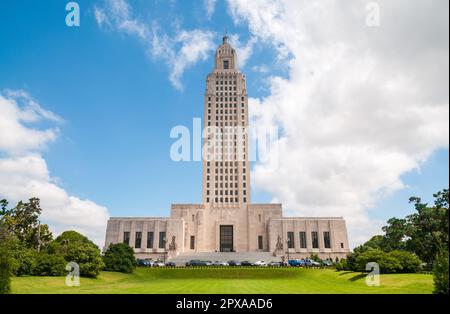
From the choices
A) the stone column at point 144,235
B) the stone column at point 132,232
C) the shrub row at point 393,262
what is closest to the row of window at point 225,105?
the stone column at point 144,235

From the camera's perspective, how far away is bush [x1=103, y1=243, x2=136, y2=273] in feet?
144

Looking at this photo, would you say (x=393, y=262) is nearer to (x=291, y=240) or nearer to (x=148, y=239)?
(x=291, y=240)

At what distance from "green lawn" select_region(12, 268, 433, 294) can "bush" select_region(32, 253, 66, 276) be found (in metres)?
1.73

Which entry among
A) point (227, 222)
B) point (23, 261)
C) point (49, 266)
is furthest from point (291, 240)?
point (23, 261)

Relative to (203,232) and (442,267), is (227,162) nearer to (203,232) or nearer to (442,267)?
(203,232)

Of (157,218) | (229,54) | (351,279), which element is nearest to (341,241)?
(157,218)

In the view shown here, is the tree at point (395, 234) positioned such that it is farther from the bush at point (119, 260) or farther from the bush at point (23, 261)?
the bush at point (23, 261)

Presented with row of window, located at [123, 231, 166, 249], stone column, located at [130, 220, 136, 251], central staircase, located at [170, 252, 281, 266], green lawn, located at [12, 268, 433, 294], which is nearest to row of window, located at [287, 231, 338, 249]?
central staircase, located at [170, 252, 281, 266]

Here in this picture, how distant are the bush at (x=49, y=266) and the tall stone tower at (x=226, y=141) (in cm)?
5056

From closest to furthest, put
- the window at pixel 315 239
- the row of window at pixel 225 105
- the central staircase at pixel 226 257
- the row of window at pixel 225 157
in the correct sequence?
the central staircase at pixel 226 257 → the window at pixel 315 239 → the row of window at pixel 225 157 → the row of window at pixel 225 105

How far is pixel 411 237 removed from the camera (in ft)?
172

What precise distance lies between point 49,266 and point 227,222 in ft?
168

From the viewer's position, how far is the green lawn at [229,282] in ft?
83.1

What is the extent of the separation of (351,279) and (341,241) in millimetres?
48769
